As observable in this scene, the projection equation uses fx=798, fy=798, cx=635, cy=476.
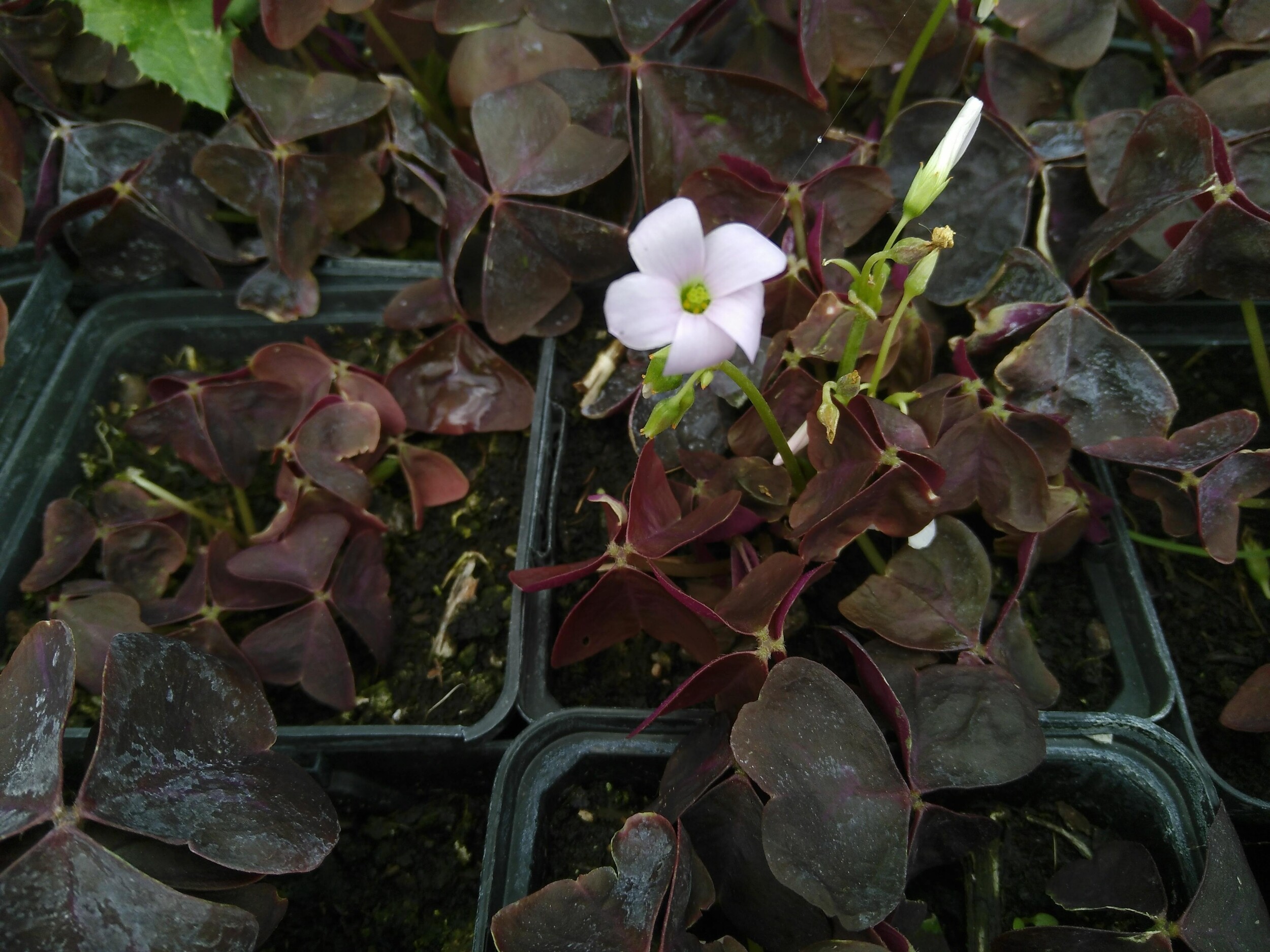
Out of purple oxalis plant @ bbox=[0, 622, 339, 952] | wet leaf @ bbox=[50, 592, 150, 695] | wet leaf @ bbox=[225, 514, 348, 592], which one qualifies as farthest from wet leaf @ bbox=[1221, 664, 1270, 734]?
wet leaf @ bbox=[50, 592, 150, 695]

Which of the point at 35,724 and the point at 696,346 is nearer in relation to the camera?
the point at 696,346

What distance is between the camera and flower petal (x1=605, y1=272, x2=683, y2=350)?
0.60 metres

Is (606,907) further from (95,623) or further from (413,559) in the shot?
(95,623)

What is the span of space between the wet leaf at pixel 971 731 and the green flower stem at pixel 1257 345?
618mm

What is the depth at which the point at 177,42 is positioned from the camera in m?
1.16

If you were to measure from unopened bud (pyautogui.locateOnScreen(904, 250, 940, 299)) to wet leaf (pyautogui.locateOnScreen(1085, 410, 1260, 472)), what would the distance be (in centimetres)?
35

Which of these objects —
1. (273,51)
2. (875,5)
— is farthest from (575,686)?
(273,51)

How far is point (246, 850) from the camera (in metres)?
0.71

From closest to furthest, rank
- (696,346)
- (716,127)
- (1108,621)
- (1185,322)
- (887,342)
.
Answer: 1. (696,346)
2. (887,342)
3. (1108,621)
4. (716,127)
5. (1185,322)

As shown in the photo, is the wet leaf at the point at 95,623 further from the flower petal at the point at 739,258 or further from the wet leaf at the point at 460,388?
the flower petal at the point at 739,258

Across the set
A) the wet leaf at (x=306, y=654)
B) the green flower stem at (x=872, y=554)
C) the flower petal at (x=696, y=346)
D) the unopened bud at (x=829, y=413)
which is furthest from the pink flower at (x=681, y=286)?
the wet leaf at (x=306, y=654)

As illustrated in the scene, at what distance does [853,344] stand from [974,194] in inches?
18.9

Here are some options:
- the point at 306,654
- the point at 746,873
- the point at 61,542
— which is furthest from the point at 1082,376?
the point at 61,542

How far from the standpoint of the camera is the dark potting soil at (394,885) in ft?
3.03
